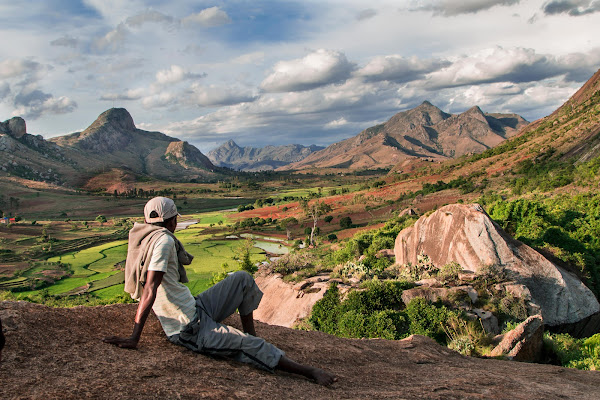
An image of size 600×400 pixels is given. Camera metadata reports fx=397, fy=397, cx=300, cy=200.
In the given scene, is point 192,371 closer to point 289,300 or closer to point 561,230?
point 289,300

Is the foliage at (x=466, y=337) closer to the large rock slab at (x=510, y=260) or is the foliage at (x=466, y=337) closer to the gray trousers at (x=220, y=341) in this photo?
the large rock slab at (x=510, y=260)

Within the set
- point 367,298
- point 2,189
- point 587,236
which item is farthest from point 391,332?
point 2,189

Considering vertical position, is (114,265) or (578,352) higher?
(578,352)

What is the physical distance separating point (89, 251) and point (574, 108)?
108m

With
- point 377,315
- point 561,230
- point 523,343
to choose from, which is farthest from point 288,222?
point 523,343

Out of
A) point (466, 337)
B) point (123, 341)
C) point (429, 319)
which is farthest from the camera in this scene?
point (429, 319)

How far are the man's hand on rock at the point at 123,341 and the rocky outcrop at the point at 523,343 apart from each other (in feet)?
27.5

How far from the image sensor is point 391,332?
12398mm

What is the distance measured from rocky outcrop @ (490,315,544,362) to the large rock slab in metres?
5.19

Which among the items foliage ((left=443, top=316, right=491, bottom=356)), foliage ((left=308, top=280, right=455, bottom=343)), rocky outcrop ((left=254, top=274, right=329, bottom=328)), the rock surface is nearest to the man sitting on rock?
the rock surface

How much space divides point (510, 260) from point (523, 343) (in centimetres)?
760

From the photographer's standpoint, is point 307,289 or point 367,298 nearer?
point 367,298

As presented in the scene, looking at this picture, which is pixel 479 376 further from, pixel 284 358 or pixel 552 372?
pixel 284 358

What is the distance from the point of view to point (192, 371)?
4.74 m
